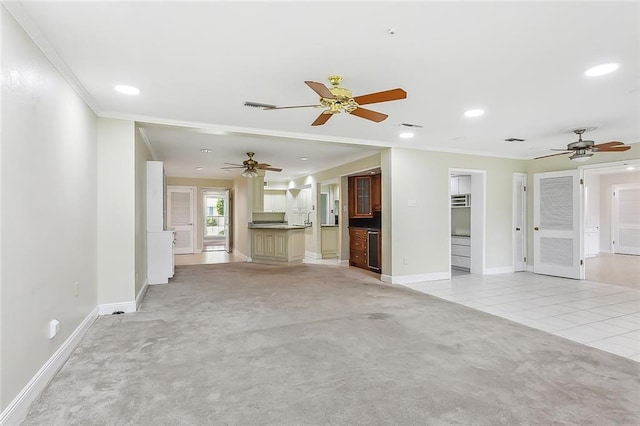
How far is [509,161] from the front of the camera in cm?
697

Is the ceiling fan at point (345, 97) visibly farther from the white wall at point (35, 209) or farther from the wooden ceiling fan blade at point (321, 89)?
the white wall at point (35, 209)

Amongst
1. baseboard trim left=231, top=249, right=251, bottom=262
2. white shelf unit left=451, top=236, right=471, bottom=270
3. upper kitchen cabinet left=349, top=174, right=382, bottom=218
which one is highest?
upper kitchen cabinet left=349, top=174, right=382, bottom=218

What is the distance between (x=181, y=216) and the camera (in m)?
10.4

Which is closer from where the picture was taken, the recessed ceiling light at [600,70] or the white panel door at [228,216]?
the recessed ceiling light at [600,70]

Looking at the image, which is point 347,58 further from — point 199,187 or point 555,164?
point 199,187

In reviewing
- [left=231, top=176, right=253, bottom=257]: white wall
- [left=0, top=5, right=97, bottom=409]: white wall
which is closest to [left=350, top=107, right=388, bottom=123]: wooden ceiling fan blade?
[left=0, top=5, right=97, bottom=409]: white wall

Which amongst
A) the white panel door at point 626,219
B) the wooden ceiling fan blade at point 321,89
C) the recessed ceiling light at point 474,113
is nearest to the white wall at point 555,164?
the recessed ceiling light at point 474,113

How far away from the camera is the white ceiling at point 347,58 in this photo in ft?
6.64

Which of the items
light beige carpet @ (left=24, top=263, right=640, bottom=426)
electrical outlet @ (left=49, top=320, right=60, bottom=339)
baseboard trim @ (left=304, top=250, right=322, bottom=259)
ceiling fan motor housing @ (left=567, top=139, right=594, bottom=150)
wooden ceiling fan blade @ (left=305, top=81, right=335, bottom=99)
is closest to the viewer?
light beige carpet @ (left=24, top=263, right=640, bottom=426)

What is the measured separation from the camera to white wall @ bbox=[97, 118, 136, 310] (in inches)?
154

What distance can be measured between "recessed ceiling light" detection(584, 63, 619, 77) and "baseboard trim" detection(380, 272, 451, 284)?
12.7 feet

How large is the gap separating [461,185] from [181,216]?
322 inches

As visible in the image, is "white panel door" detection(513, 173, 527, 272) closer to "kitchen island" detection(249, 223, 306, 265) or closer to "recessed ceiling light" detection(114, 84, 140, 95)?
"kitchen island" detection(249, 223, 306, 265)

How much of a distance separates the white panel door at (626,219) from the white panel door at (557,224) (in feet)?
17.1
